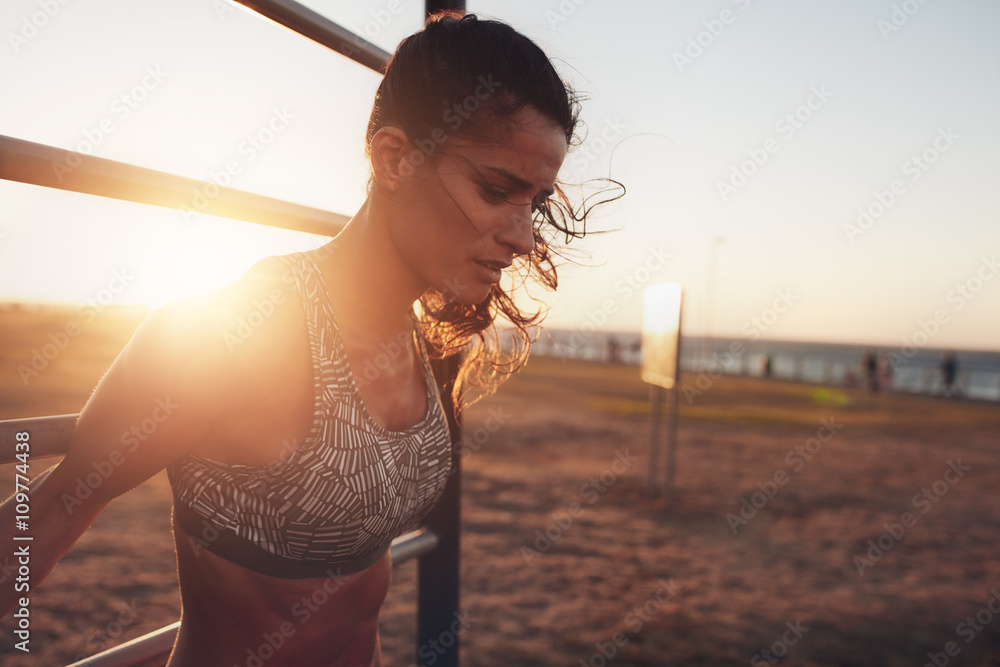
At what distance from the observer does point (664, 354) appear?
22.8 feet

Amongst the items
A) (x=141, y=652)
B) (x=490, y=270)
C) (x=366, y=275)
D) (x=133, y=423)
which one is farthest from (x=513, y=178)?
(x=141, y=652)

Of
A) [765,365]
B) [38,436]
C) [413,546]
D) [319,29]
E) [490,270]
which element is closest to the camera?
[38,436]

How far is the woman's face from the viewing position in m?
1.08

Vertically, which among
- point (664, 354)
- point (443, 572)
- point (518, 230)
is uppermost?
point (518, 230)

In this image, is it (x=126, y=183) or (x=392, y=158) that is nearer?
(x=126, y=183)

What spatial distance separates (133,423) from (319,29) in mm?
739

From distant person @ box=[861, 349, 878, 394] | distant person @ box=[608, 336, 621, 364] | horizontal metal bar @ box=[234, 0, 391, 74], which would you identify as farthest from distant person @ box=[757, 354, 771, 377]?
horizontal metal bar @ box=[234, 0, 391, 74]

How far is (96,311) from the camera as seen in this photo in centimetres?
93

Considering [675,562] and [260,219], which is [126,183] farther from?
[675,562]

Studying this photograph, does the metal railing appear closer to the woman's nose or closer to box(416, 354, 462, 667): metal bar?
box(416, 354, 462, 667): metal bar

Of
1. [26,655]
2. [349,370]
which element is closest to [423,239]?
[349,370]

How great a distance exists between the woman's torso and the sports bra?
2 cm

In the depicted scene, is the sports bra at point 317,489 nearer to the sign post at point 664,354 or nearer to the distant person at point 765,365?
the sign post at point 664,354

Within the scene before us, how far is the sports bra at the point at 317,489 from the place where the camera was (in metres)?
0.89
